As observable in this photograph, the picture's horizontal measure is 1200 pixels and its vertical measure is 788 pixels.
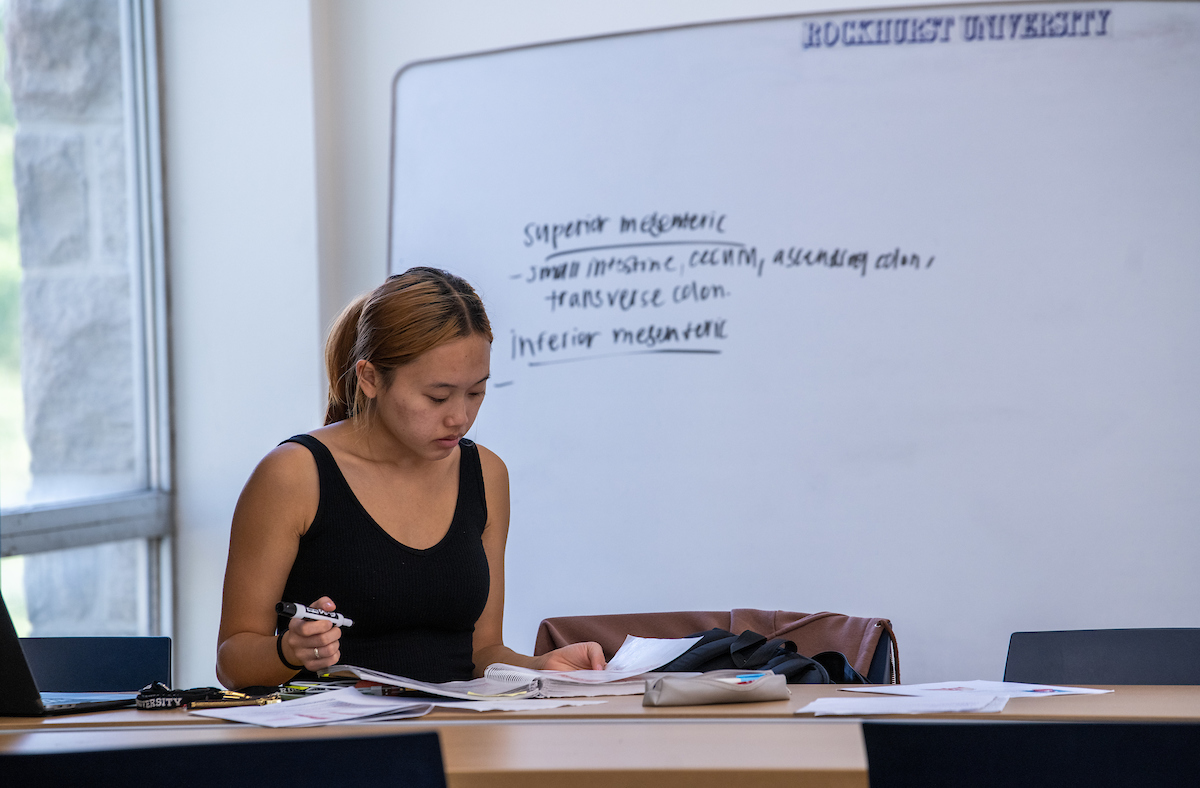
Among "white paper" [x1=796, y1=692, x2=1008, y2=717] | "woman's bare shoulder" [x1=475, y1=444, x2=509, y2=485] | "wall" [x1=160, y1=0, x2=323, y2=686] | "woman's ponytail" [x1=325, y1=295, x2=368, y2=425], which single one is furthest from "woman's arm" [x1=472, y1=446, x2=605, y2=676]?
"wall" [x1=160, y1=0, x2=323, y2=686]

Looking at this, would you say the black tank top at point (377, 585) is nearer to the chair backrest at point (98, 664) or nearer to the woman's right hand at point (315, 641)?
the woman's right hand at point (315, 641)

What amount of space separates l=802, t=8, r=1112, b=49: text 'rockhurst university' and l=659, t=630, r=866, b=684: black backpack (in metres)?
1.43

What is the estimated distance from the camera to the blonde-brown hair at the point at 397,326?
1.62 metres

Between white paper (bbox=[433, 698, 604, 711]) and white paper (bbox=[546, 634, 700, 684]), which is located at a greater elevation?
white paper (bbox=[433, 698, 604, 711])

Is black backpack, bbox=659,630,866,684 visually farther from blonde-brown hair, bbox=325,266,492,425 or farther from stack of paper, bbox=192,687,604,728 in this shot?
blonde-brown hair, bbox=325,266,492,425

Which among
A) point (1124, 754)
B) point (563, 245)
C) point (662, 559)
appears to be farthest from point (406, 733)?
point (563, 245)

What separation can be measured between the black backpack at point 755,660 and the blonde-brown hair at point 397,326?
60 centimetres

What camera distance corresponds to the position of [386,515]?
1.65m

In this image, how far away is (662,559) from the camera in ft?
8.23

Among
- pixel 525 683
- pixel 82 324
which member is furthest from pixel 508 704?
pixel 82 324

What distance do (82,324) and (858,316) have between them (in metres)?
2.12

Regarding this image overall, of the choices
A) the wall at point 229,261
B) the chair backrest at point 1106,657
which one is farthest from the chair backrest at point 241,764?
the wall at point 229,261

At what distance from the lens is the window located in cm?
278

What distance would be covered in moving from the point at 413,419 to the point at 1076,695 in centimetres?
99
